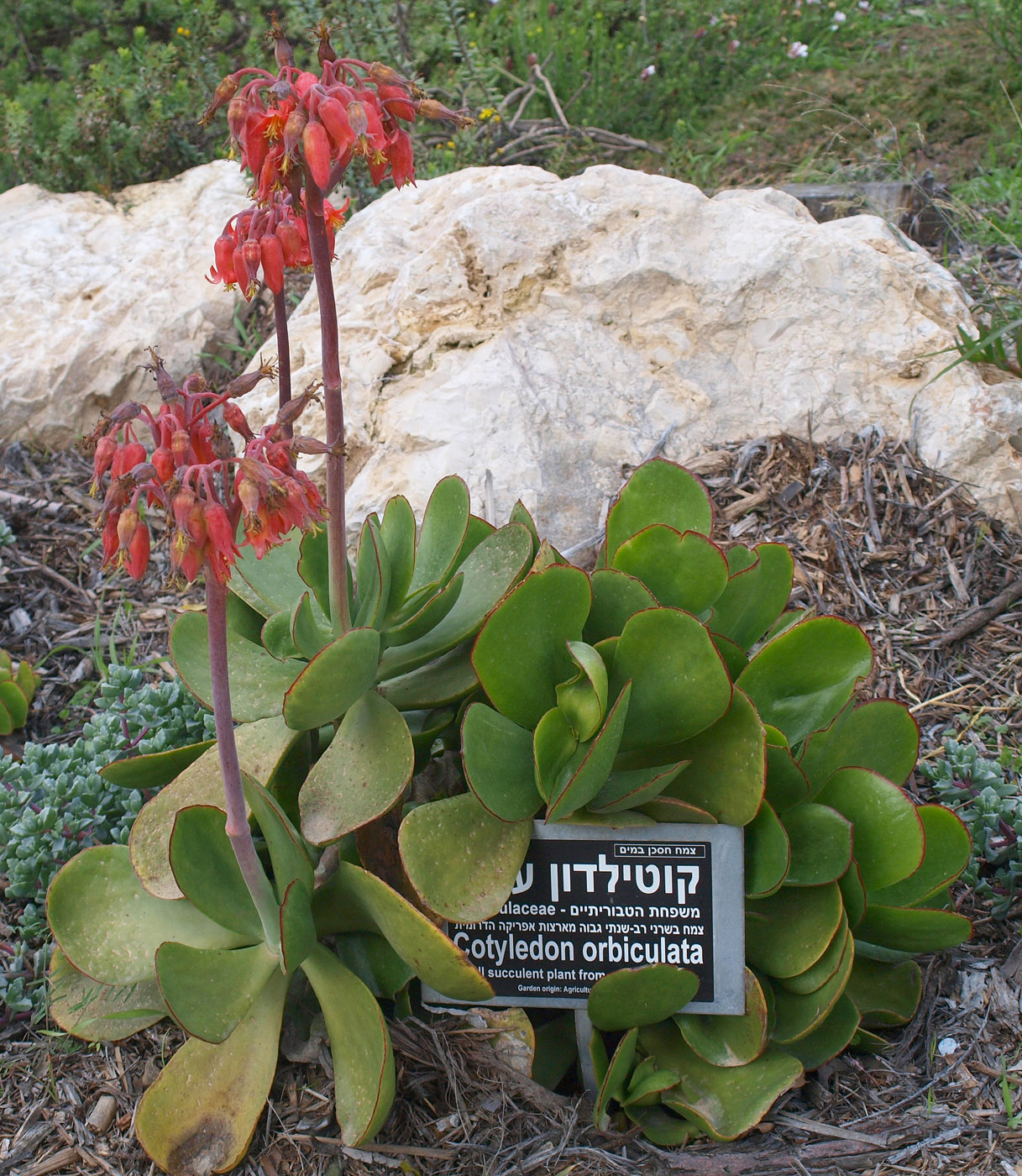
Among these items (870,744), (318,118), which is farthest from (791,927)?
(318,118)

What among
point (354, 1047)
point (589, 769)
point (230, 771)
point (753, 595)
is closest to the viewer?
point (230, 771)

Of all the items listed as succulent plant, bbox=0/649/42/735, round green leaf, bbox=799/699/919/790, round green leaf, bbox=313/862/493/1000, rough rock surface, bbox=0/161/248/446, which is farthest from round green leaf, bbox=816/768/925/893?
rough rock surface, bbox=0/161/248/446

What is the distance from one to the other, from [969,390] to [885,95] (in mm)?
3246

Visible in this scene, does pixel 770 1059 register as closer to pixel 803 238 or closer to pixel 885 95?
pixel 803 238

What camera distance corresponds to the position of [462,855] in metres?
1.60

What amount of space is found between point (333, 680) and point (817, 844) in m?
0.83

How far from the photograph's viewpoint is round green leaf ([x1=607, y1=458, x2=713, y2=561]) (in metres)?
1.95

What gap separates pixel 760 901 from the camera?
1.78m

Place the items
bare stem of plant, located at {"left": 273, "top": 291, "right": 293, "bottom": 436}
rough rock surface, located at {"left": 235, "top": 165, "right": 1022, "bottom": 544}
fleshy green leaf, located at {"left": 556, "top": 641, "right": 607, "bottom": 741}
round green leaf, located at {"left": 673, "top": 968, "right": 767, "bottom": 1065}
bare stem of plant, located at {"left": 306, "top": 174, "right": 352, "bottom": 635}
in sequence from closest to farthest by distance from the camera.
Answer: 1. bare stem of plant, located at {"left": 306, "top": 174, "right": 352, "bottom": 635}
2. fleshy green leaf, located at {"left": 556, "top": 641, "right": 607, "bottom": 741}
3. round green leaf, located at {"left": 673, "top": 968, "right": 767, "bottom": 1065}
4. bare stem of plant, located at {"left": 273, "top": 291, "right": 293, "bottom": 436}
5. rough rock surface, located at {"left": 235, "top": 165, "right": 1022, "bottom": 544}

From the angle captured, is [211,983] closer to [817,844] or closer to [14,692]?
[817,844]

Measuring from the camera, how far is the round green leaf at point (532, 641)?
5.20ft

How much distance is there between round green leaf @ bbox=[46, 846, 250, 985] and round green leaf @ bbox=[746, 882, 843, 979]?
892 mm

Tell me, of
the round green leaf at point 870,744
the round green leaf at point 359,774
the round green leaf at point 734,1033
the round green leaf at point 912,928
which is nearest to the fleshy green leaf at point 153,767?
the round green leaf at point 359,774

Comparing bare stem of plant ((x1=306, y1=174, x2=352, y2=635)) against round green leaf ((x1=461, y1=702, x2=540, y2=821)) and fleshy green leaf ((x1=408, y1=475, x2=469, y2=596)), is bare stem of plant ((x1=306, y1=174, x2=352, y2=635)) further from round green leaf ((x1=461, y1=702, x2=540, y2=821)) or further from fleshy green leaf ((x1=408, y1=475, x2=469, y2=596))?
round green leaf ((x1=461, y1=702, x2=540, y2=821))
